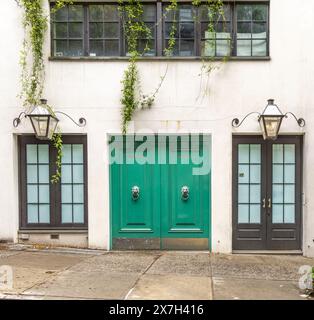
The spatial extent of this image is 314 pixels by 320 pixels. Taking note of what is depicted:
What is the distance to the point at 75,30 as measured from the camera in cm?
781

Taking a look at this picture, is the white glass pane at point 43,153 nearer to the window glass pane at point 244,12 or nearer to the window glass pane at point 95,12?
the window glass pane at point 95,12

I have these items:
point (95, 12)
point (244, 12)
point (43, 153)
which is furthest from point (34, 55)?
point (244, 12)

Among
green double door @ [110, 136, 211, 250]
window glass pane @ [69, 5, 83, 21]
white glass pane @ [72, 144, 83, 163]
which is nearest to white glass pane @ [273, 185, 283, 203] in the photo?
green double door @ [110, 136, 211, 250]

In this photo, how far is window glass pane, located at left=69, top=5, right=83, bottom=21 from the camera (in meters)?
7.78

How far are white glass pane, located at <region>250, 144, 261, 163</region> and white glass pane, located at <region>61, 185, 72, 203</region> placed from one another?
11.8 ft

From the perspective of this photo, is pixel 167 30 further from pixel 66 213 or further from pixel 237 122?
pixel 66 213

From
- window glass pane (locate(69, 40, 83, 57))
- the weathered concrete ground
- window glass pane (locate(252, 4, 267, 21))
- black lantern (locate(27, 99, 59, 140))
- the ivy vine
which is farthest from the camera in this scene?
window glass pane (locate(69, 40, 83, 57))

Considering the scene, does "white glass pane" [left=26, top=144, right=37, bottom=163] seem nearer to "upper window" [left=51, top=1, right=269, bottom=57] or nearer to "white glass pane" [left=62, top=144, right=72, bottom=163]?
"white glass pane" [left=62, top=144, right=72, bottom=163]

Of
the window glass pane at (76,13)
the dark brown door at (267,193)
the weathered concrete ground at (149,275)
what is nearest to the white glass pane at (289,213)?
the dark brown door at (267,193)

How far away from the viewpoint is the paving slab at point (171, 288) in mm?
4945

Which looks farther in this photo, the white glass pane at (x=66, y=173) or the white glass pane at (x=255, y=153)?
the white glass pane at (x=66, y=173)

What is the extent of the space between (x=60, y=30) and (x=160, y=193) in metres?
3.73

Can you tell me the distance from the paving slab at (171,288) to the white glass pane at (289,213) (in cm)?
267

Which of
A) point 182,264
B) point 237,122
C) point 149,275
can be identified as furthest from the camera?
point 237,122
